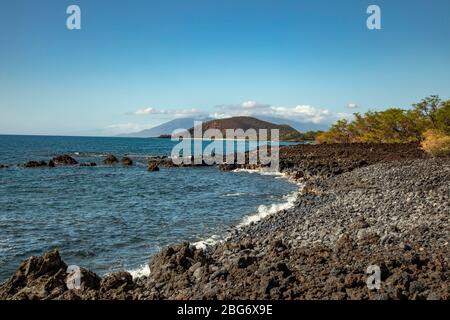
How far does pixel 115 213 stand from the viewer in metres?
24.0

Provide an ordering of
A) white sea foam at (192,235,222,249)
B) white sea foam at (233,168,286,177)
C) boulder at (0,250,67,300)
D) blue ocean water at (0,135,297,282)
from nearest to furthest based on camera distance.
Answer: boulder at (0,250,67,300) < blue ocean water at (0,135,297,282) < white sea foam at (192,235,222,249) < white sea foam at (233,168,286,177)

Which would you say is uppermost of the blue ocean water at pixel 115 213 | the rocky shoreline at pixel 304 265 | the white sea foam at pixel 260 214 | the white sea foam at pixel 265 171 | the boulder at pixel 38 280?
the rocky shoreline at pixel 304 265

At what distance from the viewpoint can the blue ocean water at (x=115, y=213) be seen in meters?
15.7

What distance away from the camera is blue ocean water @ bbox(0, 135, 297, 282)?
1570 cm

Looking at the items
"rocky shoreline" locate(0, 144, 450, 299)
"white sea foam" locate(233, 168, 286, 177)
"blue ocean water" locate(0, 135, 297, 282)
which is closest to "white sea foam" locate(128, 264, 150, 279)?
"blue ocean water" locate(0, 135, 297, 282)

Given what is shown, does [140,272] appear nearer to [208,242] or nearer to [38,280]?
[38,280]

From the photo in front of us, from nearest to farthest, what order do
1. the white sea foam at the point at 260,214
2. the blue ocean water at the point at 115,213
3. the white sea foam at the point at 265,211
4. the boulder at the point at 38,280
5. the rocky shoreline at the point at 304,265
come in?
the rocky shoreline at the point at 304,265 → the boulder at the point at 38,280 → the blue ocean water at the point at 115,213 → the white sea foam at the point at 260,214 → the white sea foam at the point at 265,211

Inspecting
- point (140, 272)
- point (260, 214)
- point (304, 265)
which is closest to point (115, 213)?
point (260, 214)

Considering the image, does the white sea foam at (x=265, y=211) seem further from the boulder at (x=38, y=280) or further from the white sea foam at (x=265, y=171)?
the white sea foam at (x=265, y=171)

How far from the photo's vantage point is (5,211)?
2430cm

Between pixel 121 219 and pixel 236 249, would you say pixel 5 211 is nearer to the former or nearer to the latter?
pixel 121 219

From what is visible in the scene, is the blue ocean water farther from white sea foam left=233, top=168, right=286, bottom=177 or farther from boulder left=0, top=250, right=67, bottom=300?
white sea foam left=233, top=168, right=286, bottom=177

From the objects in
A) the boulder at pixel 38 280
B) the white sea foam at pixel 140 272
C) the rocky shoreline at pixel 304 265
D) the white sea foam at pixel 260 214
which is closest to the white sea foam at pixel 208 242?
the white sea foam at pixel 260 214

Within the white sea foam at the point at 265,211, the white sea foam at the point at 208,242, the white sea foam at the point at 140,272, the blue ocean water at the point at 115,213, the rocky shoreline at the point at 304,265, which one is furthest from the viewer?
the white sea foam at the point at 265,211
